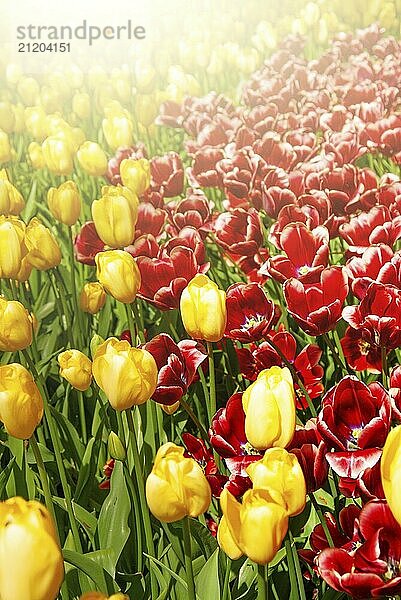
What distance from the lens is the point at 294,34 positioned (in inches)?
35.0

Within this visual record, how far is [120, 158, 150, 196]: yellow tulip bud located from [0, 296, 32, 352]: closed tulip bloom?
304 millimetres

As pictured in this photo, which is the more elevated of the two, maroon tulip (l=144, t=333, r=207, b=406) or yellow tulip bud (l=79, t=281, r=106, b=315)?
maroon tulip (l=144, t=333, r=207, b=406)

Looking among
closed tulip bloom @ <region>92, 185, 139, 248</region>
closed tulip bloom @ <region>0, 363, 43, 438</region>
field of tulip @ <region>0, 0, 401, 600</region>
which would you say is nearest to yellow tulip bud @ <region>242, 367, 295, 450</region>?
field of tulip @ <region>0, 0, 401, 600</region>

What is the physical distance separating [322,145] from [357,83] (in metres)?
0.11

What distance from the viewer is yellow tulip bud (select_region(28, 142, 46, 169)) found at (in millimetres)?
843

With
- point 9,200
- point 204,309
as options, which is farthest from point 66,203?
point 204,309

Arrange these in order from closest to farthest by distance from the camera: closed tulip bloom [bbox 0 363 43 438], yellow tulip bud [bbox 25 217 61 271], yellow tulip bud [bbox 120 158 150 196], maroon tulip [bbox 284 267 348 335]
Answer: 1. closed tulip bloom [bbox 0 363 43 438]
2. maroon tulip [bbox 284 267 348 335]
3. yellow tulip bud [bbox 25 217 61 271]
4. yellow tulip bud [bbox 120 158 150 196]

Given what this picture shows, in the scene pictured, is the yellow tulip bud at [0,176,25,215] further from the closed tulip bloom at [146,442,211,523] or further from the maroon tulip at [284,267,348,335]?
the closed tulip bloom at [146,442,211,523]

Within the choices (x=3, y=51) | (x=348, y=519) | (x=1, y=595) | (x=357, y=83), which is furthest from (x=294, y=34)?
(x=1, y=595)

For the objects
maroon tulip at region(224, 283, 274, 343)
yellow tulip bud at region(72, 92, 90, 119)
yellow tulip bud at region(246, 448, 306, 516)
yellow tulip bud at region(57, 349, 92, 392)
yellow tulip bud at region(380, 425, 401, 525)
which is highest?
yellow tulip bud at region(72, 92, 90, 119)

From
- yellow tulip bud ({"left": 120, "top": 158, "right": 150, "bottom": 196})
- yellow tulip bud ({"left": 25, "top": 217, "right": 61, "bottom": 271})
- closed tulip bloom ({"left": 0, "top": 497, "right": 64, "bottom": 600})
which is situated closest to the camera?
closed tulip bloom ({"left": 0, "top": 497, "right": 64, "bottom": 600})

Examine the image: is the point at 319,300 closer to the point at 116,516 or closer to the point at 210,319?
the point at 210,319

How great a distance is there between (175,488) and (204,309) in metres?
0.14

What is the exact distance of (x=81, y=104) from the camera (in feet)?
2.85
